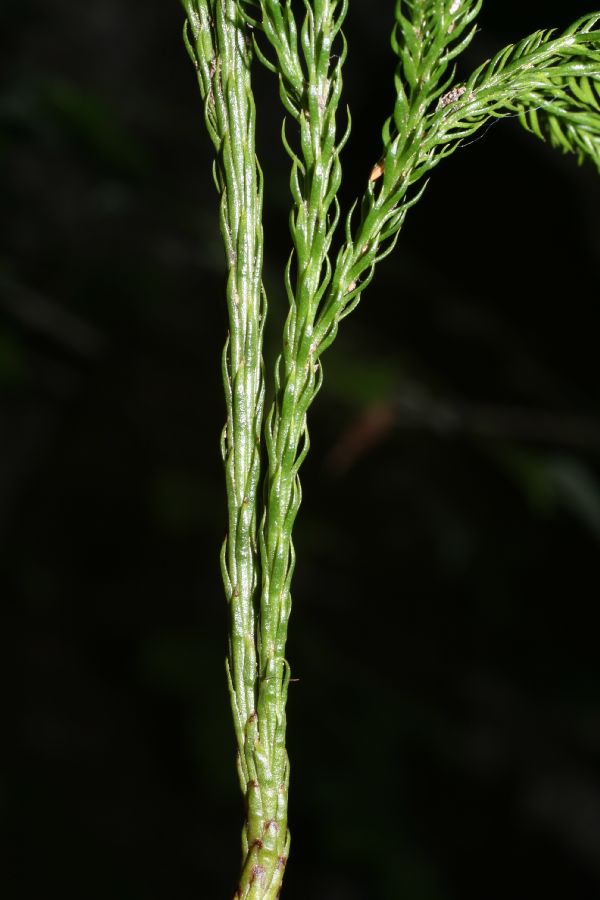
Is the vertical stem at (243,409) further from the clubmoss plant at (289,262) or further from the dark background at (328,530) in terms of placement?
the dark background at (328,530)

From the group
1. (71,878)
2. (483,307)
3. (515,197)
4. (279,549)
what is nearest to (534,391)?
(483,307)

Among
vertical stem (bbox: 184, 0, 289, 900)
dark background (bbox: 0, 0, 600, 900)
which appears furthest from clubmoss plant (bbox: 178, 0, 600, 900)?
dark background (bbox: 0, 0, 600, 900)

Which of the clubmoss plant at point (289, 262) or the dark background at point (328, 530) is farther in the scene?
the dark background at point (328, 530)

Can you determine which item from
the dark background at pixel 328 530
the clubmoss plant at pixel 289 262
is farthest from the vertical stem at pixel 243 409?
the dark background at pixel 328 530

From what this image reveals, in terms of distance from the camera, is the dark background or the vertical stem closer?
the vertical stem

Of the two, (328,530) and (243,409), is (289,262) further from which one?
(328,530)

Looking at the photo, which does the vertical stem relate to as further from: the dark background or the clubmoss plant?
the dark background

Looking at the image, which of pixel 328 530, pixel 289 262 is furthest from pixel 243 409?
pixel 328 530
